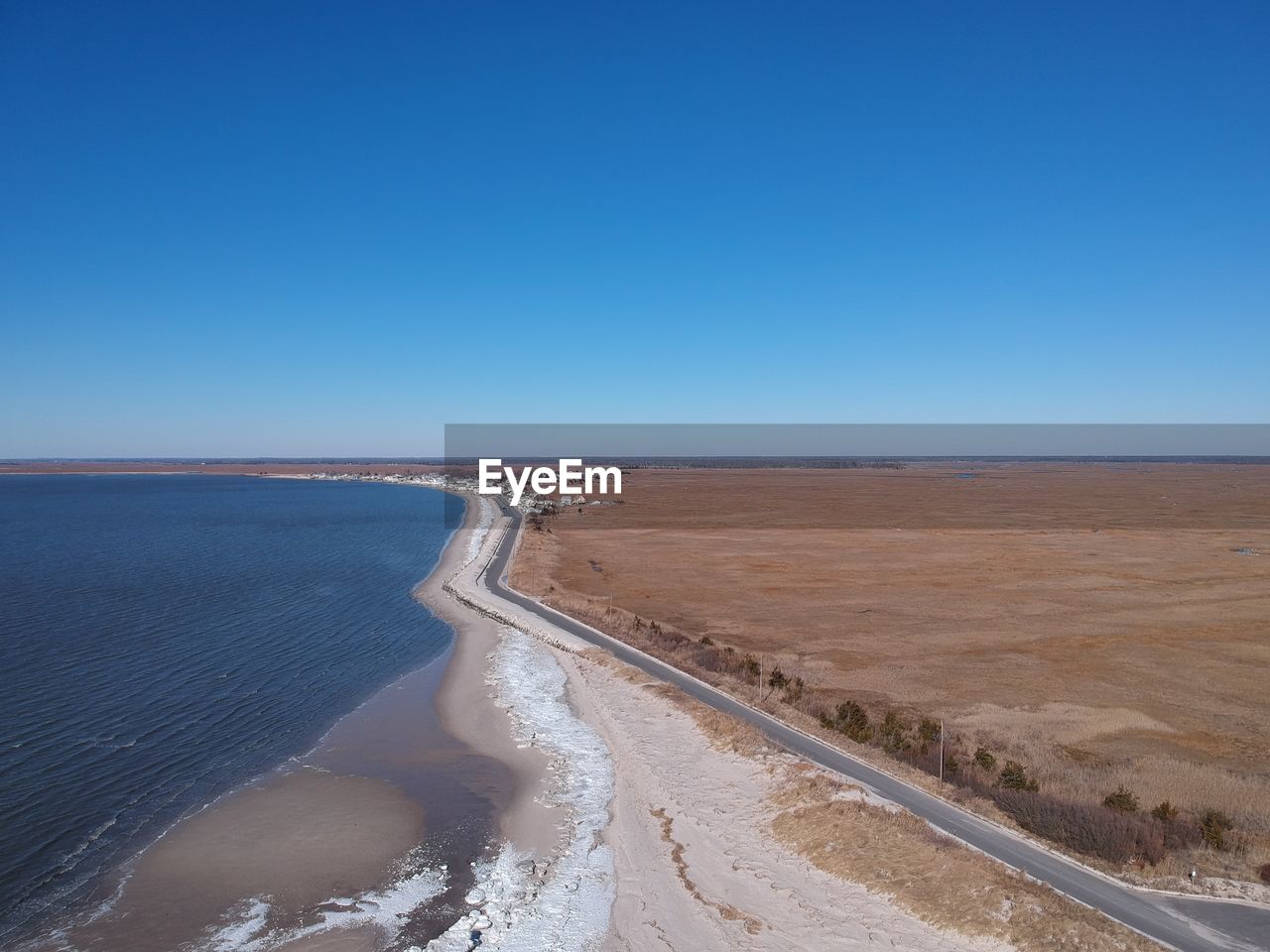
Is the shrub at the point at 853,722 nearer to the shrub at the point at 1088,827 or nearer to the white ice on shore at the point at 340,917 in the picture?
the shrub at the point at 1088,827

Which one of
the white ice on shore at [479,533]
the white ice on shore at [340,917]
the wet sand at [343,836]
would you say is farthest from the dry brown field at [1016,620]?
the white ice on shore at [340,917]

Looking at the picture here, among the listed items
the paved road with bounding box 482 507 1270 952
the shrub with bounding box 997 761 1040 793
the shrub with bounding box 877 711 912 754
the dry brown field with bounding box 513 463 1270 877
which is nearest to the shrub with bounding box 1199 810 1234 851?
the dry brown field with bounding box 513 463 1270 877

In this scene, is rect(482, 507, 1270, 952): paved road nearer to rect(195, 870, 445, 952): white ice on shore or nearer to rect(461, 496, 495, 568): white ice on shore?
rect(195, 870, 445, 952): white ice on shore

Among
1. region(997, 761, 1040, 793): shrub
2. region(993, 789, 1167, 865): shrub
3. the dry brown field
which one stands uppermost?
region(993, 789, 1167, 865): shrub

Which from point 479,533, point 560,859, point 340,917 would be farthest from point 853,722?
point 479,533

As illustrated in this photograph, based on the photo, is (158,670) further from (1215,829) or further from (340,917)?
(1215,829)

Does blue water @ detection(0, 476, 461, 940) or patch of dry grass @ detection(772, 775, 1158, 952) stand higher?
patch of dry grass @ detection(772, 775, 1158, 952)

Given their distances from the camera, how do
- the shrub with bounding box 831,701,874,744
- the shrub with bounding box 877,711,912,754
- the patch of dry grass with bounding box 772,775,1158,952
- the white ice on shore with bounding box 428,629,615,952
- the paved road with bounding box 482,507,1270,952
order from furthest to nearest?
the shrub with bounding box 831,701,874,744
the shrub with bounding box 877,711,912,754
the white ice on shore with bounding box 428,629,615,952
the patch of dry grass with bounding box 772,775,1158,952
the paved road with bounding box 482,507,1270,952

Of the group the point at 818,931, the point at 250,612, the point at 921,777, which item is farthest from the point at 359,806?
the point at 250,612

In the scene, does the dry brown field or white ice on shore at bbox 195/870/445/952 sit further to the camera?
the dry brown field
